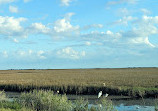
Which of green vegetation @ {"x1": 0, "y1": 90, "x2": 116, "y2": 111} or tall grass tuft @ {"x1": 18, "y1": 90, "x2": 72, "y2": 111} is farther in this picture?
tall grass tuft @ {"x1": 18, "y1": 90, "x2": 72, "y2": 111}

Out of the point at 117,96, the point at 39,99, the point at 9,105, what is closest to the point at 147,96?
the point at 117,96

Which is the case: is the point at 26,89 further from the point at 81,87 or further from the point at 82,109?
the point at 82,109

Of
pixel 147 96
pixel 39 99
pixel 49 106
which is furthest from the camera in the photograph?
pixel 147 96

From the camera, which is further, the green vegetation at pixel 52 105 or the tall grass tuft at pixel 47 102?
the tall grass tuft at pixel 47 102

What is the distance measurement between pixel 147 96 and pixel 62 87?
28.9 ft

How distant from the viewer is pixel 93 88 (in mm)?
25906

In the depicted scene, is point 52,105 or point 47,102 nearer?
point 52,105

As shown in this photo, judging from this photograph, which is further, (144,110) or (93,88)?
(93,88)

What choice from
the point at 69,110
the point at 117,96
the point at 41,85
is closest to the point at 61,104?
the point at 69,110

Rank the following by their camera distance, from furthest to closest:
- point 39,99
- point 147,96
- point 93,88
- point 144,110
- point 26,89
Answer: point 26,89, point 93,88, point 147,96, point 144,110, point 39,99

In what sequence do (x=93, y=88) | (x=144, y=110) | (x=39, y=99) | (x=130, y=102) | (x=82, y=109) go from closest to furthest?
(x=82, y=109) → (x=39, y=99) → (x=144, y=110) → (x=130, y=102) → (x=93, y=88)

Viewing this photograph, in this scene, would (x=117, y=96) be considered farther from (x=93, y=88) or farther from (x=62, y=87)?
(x=62, y=87)

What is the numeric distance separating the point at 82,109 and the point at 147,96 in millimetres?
11696

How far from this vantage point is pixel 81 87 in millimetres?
26406
